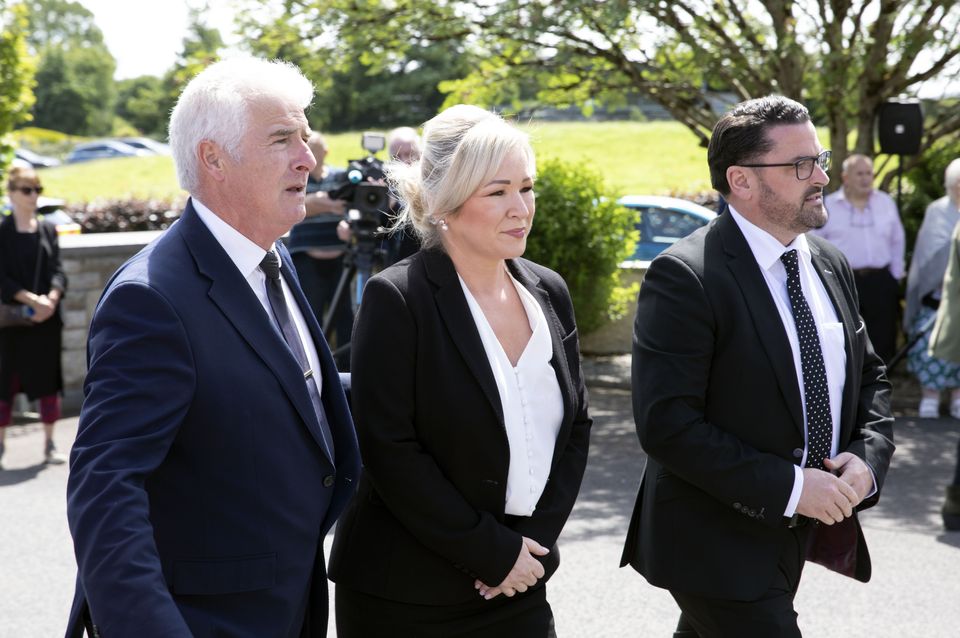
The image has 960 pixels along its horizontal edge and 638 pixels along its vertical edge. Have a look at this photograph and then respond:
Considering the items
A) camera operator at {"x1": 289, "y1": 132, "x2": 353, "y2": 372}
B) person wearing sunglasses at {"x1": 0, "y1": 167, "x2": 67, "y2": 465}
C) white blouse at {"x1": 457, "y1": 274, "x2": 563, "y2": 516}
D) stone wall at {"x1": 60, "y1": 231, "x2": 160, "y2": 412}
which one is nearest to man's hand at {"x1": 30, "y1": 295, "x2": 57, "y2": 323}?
person wearing sunglasses at {"x1": 0, "y1": 167, "x2": 67, "y2": 465}

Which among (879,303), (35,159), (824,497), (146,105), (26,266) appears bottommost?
(35,159)

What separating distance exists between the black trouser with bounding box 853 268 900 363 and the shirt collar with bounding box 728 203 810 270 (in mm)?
7043

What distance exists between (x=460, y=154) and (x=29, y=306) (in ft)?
20.1

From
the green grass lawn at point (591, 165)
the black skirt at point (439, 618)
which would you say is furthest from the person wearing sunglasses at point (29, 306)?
the green grass lawn at point (591, 165)

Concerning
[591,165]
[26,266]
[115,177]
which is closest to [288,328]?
[26,266]

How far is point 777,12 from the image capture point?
10062 mm

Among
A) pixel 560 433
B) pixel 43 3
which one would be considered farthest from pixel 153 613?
pixel 43 3

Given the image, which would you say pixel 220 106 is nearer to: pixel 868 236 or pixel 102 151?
pixel 868 236

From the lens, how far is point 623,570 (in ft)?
18.6

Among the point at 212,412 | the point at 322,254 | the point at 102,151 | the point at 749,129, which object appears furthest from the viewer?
the point at 102,151

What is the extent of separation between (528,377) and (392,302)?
1.30 ft

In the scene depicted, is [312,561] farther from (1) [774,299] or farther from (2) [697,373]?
(1) [774,299]

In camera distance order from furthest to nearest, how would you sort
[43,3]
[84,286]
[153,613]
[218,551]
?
1. [43,3]
2. [84,286]
3. [218,551]
4. [153,613]

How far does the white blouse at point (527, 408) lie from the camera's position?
9.25 feet
